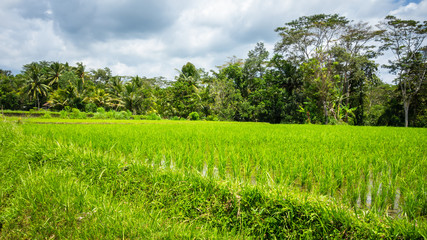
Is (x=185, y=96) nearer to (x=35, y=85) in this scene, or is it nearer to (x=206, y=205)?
(x=206, y=205)

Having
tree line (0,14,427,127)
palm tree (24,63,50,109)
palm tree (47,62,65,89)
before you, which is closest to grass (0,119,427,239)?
tree line (0,14,427,127)

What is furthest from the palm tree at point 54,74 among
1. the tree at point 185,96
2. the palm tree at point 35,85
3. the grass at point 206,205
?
the grass at point 206,205

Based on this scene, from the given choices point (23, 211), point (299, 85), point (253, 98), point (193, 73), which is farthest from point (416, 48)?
point (23, 211)

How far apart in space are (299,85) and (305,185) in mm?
16806

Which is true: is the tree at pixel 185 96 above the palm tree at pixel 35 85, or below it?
below

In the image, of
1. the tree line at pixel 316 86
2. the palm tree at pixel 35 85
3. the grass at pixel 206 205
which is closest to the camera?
the grass at pixel 206 205

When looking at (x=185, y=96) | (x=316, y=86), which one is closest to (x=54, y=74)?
(x=185, y=96)

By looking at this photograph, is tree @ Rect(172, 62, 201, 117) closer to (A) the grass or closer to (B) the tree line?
(B) the tree line

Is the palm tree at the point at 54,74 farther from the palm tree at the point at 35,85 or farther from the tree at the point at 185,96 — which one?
the tree at the point at 185,96

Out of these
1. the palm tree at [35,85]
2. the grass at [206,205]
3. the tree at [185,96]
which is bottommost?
the grass at [206,205]

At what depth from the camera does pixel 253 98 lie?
17.6 meters

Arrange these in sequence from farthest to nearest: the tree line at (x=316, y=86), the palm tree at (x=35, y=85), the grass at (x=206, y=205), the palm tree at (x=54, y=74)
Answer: the palm tree at (x=54, y=74) < the palm tree at (x=35, y=85) < the tree line at (x=316, y=86) < the grass at (x=206, y=205)

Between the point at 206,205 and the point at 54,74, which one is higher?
the point at 54,74

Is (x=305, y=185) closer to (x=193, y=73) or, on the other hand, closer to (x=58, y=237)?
(x=58, y=237)
